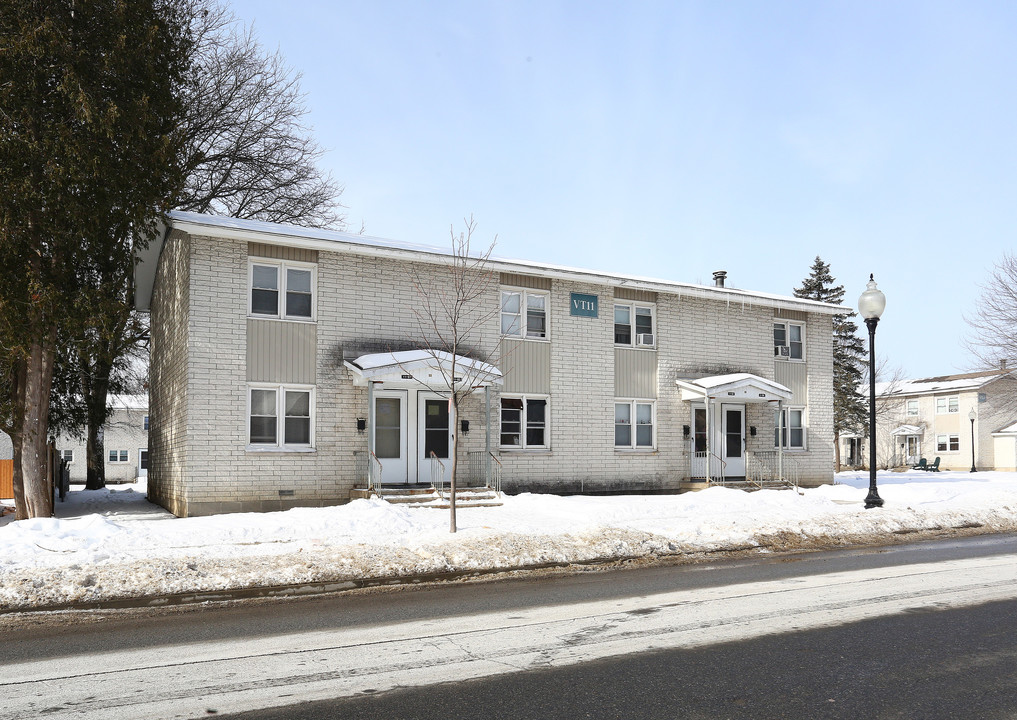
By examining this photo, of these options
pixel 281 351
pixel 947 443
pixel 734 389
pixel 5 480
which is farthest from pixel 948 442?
pixel 5 480

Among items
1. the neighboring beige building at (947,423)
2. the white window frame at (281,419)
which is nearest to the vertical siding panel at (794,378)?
the white window frame at (281,419)

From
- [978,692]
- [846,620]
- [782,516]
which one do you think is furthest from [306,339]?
[978,692]

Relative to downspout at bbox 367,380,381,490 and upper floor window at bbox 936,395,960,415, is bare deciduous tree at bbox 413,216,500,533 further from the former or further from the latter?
upper floor window at bbox 936,395,960,415

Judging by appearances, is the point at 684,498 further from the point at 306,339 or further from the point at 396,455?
the point at 306,339

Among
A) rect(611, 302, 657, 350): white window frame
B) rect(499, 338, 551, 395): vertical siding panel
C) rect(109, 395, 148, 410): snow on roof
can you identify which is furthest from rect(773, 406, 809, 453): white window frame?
rect(109, 395, 148, 410): snow on roof

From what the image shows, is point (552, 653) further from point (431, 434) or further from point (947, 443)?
point (947, 443)

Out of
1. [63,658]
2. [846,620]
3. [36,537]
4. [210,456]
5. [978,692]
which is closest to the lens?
[978,692]

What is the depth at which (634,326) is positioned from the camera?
21812mm

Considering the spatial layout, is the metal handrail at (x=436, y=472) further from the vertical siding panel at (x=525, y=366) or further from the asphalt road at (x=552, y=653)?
the asphalt road at (x=552, y=653)

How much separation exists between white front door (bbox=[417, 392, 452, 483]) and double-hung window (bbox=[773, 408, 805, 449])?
1037cm

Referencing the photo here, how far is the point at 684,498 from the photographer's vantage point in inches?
744

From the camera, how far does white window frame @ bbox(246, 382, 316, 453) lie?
54.9 feet

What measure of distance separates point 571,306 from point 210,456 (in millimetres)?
9517

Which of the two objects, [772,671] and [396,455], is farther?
[396,455]
